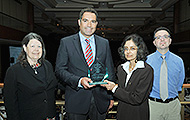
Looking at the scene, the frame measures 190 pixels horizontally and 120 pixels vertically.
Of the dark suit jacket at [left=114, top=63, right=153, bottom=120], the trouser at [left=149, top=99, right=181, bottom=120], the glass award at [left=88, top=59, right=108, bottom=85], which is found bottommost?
the trouser at [left=149, top=99, right=181, bottom=120]

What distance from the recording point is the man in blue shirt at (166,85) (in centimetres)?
190

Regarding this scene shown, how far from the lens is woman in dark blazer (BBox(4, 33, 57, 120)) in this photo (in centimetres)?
157

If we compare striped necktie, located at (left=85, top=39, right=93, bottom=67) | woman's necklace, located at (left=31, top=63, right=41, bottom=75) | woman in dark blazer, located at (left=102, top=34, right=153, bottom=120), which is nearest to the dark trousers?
woman in dark blazer, located at (left=102, top=34, right=153, bottom=120)

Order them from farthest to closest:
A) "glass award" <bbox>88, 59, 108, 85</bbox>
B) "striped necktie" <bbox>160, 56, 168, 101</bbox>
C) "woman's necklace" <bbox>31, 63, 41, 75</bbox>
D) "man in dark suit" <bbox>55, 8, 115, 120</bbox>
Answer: "striped necktie" <bbox>160, 56, 168, 101</bbox>
"woman's necklace" <bbox>31, 63, 41, 75</bbox>
"man in dark suit" <bbox>55, 8, 115, 120</bbox>
"glass award" <bbox>88, 59, 108, 85</bbox>

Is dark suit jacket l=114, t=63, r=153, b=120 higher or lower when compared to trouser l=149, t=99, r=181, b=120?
higher

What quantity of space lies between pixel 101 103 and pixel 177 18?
8384 mm

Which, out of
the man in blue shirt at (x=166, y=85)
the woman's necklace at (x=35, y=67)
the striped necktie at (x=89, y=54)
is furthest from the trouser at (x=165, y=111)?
the woman's necklace at (x=35, y=67)

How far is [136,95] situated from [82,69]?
0.61m

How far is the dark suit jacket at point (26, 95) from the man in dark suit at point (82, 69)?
23 centimetres

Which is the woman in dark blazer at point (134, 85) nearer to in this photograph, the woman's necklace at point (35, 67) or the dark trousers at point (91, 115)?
the dark trousers at point (91, 115)

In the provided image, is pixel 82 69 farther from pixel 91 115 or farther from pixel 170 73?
pixel 170 73

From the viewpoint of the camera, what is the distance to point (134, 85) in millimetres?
1630

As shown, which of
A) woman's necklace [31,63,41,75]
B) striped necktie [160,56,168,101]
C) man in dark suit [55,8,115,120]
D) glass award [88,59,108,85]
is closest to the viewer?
glass award [88,59,108,85]

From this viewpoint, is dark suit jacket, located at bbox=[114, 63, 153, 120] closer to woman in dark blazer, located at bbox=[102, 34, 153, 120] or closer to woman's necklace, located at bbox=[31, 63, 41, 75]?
woman in dark blazer, located at bbox=[102, 34, 153, 120]
